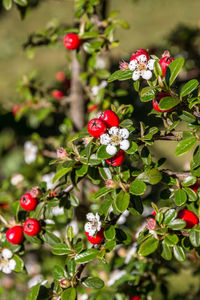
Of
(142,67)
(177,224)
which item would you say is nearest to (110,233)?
(177,224)

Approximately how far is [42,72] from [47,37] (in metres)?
3.31

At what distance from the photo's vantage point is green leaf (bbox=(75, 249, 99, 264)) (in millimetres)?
788

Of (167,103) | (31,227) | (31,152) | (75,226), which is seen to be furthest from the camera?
(31,152)

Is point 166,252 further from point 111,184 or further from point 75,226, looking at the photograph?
point 75,226

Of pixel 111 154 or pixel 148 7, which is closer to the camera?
pixel 111 154

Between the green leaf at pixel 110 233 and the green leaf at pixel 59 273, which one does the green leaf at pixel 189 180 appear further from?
the green leaf at pixel 59 273

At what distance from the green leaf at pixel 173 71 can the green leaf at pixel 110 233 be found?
343 millimetres

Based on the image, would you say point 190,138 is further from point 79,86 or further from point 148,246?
point 79,86

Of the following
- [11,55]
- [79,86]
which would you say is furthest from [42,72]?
[79,86]

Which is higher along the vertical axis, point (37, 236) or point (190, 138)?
point (190, 138)

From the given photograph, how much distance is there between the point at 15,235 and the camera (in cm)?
92

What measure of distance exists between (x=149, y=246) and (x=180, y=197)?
0.44 feet

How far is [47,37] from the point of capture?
1446mm

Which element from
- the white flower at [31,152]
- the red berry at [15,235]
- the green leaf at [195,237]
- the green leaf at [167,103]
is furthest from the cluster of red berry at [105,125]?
the white flower at [31,152]
